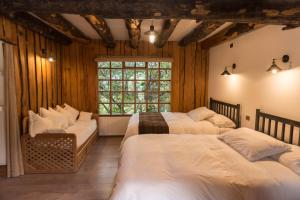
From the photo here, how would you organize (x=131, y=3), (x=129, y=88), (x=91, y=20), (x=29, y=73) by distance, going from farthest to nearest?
(x=129, y=88) < (x=29, y=73) < (x=91, y=20) < (x=131, y=3)

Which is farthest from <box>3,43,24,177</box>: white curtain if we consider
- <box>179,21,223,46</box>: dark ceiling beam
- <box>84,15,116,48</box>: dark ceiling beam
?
<box>179,21,223,46</box>: dark ceiling beam

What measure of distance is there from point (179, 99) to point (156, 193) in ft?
13.3

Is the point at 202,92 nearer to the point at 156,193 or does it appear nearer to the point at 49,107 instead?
the point at 49,107

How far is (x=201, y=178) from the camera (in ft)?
5.64

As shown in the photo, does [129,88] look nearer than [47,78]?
No

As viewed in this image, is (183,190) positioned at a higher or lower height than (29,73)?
lower

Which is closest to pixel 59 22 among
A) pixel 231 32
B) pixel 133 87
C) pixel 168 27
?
pixel 168 27

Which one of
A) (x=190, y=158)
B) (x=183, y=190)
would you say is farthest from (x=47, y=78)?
(x=183, y=190)

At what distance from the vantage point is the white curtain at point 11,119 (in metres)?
2.94

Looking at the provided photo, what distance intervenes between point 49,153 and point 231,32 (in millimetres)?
3553

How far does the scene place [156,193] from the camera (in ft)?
5.21

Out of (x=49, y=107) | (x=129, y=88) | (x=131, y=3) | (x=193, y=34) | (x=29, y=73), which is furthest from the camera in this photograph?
(x=129, y=88)

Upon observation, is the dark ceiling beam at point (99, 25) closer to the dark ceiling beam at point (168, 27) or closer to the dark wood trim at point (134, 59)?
the dark wood trim at point (134, 59)

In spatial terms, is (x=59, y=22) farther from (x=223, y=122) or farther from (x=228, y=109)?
(x=228, y=109)
